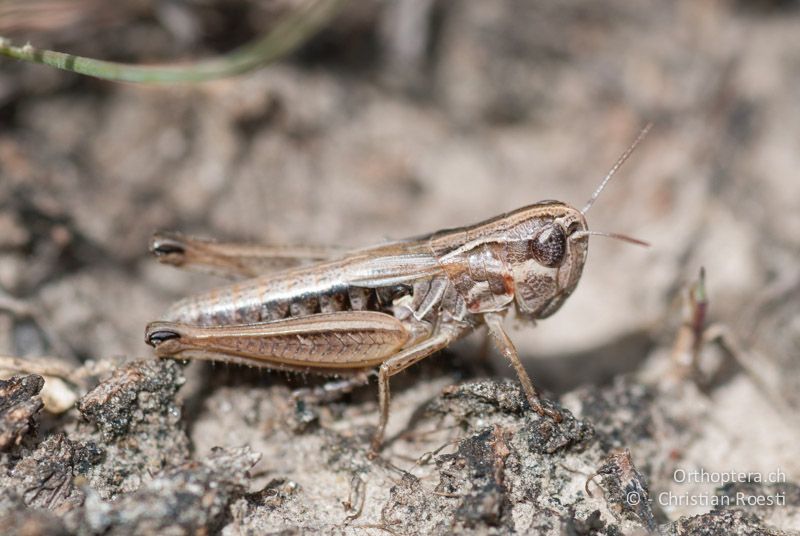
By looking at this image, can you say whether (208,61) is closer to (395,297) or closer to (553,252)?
(395,297)

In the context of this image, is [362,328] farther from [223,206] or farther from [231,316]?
[223,206]

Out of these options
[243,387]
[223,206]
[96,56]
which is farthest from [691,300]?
[96,56]

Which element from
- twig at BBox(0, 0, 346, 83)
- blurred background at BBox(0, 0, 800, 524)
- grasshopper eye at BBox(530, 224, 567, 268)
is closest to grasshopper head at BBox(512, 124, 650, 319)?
grasshopper eye at BBox(530, 224, 567, 268)

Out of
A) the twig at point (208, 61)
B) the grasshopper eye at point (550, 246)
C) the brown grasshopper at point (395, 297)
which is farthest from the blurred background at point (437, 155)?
the grasshopper eye at point (550, 246)

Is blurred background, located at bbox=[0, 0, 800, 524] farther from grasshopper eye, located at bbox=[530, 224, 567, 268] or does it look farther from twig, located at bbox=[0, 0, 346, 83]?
grasshopper eye, located at bbox=[530, 224, 567, 268]

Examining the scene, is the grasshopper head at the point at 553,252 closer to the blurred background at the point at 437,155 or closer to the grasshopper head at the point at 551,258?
the grasshopper head at the point at 551,258

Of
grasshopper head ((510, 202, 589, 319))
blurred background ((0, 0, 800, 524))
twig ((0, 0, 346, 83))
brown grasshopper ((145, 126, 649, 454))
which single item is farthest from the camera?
blurred background ((0, 0, 800, 524))
